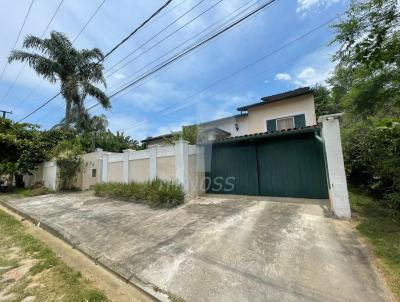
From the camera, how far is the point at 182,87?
11953mm

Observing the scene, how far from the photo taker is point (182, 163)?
27.6 feet

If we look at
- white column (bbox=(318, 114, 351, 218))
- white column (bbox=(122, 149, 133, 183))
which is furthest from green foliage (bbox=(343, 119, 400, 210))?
white column (bbox=(122, 149, 133, 183))

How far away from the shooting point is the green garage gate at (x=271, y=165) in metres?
7.50

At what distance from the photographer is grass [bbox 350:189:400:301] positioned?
125 inches

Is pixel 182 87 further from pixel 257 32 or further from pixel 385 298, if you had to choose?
pixel 385 298

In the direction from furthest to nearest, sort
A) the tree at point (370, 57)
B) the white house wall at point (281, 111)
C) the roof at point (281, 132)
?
the white house wall at point (281, 111) < the roof at point (281, 132) < the tree at point (370, 57)

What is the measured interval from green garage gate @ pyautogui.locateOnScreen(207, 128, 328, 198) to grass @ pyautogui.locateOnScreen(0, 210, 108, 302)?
658cm

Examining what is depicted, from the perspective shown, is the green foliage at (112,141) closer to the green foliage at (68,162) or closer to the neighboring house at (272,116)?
the green foliage at (68,162)

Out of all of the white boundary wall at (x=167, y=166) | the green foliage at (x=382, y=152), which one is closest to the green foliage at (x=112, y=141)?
the white boundary wall at (x=167, y=166)

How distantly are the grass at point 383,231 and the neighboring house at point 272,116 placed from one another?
5696 millimetres

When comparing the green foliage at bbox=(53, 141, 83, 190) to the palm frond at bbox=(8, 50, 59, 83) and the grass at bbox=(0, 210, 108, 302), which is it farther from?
the grass at bbox=(0, 210, 108, 302)

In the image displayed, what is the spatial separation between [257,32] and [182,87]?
5627 mm

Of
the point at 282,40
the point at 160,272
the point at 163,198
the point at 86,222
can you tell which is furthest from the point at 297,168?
the point at 86,222

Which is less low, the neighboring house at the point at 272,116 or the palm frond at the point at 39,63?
the palm frond at the point at 39,63
